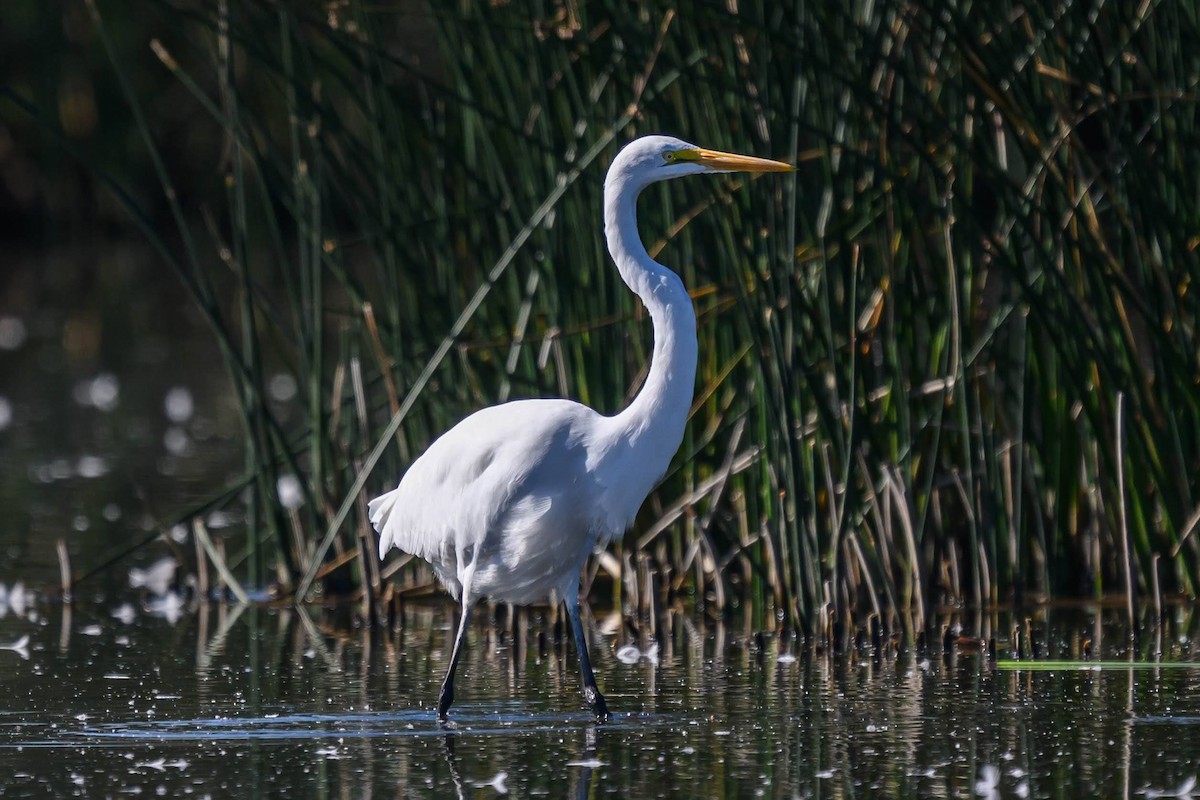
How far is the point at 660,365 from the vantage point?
5.14 m

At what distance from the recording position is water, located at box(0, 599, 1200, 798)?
4297 millimetres

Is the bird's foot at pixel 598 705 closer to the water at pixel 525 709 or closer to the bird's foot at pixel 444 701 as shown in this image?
the water at pixel 525 709

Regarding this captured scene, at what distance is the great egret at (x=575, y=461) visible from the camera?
202 inches

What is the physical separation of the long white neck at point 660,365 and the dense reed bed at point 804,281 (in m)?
0.61

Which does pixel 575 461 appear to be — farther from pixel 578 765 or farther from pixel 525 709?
pixel 578 765

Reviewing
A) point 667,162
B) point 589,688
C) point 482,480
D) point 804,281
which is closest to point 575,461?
point 482,480

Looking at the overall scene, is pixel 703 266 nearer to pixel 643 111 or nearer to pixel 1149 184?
pixel 643 111

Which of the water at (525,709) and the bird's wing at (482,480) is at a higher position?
the bird's wing at (482,480)

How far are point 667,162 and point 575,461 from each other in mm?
855

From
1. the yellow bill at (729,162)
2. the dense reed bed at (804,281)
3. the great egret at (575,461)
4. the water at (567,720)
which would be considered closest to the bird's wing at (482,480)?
the great egret at (575,461)

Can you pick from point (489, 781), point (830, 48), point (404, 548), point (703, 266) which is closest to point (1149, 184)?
point (830, 48)

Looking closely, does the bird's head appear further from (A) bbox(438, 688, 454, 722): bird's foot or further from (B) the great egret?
(A) bbox(438, 688, 454, 722): bird's foot

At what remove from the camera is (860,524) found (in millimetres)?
6277

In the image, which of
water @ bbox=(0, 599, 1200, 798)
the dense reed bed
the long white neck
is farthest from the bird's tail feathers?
the long white neck
